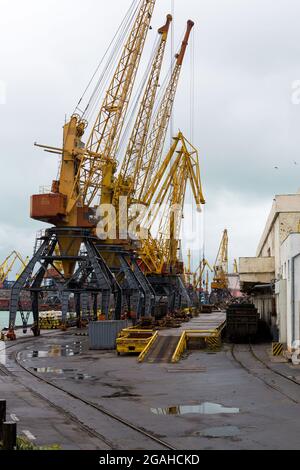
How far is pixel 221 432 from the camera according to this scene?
17.0 meters

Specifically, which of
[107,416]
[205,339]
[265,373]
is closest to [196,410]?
[107,416]

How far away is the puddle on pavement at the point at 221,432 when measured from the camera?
16672 mm

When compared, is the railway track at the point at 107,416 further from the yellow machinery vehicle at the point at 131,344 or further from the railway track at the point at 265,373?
the yellow machinery vehicle at the point at 131,344

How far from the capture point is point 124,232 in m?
80.2

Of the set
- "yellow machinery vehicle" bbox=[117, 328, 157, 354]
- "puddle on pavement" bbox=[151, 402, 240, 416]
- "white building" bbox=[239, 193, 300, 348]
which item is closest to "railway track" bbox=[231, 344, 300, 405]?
"white building" bbox=[239, 193, 300, 348]

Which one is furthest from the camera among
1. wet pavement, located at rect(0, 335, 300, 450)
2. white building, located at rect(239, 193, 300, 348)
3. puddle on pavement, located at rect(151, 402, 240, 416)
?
white building, located at rect(239, 193, 300, 348)

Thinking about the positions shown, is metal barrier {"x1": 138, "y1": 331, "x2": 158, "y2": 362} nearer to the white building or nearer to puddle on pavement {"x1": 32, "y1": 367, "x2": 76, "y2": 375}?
puddle on pavement {"x1": 32, "y1": 367, "x2": 76, "y2": 375}

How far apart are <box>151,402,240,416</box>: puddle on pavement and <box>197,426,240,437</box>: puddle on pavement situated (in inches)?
102

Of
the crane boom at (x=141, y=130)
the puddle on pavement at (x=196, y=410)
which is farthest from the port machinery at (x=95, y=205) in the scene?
the puddle on pavement at (x=196, y=410)

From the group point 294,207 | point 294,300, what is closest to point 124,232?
point 294,207

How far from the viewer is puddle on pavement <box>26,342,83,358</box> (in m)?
42.3
